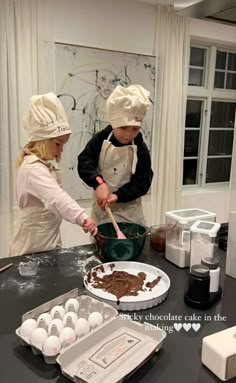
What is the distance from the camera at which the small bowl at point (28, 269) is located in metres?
1.27

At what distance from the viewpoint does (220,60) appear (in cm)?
376

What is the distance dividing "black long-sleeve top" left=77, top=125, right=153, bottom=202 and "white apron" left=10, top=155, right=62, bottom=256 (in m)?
0.27

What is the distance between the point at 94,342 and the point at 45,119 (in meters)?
0.97

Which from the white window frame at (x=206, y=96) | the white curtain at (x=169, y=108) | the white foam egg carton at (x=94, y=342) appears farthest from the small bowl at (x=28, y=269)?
the white window frame at (x=206, y=96)

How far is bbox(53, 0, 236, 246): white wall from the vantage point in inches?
107

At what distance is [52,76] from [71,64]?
196 mm

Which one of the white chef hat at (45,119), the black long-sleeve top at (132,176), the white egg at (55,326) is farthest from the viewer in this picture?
the black long-sleeve top at (132,176)

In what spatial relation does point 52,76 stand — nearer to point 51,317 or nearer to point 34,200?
point 34,200

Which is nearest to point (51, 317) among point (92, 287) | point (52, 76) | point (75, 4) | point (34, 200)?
point (92, 287)

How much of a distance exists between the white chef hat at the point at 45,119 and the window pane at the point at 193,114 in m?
2.42

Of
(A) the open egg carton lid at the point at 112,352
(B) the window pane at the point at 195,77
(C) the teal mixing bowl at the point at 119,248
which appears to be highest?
(B) the window pane at the point at 195,77

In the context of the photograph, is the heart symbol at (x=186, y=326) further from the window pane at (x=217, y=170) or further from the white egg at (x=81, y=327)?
the window pane at (x=217, y=170)

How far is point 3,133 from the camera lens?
264 centimetres

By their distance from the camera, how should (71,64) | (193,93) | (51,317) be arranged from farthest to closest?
(193,93)
(71,64)
(51,317)
